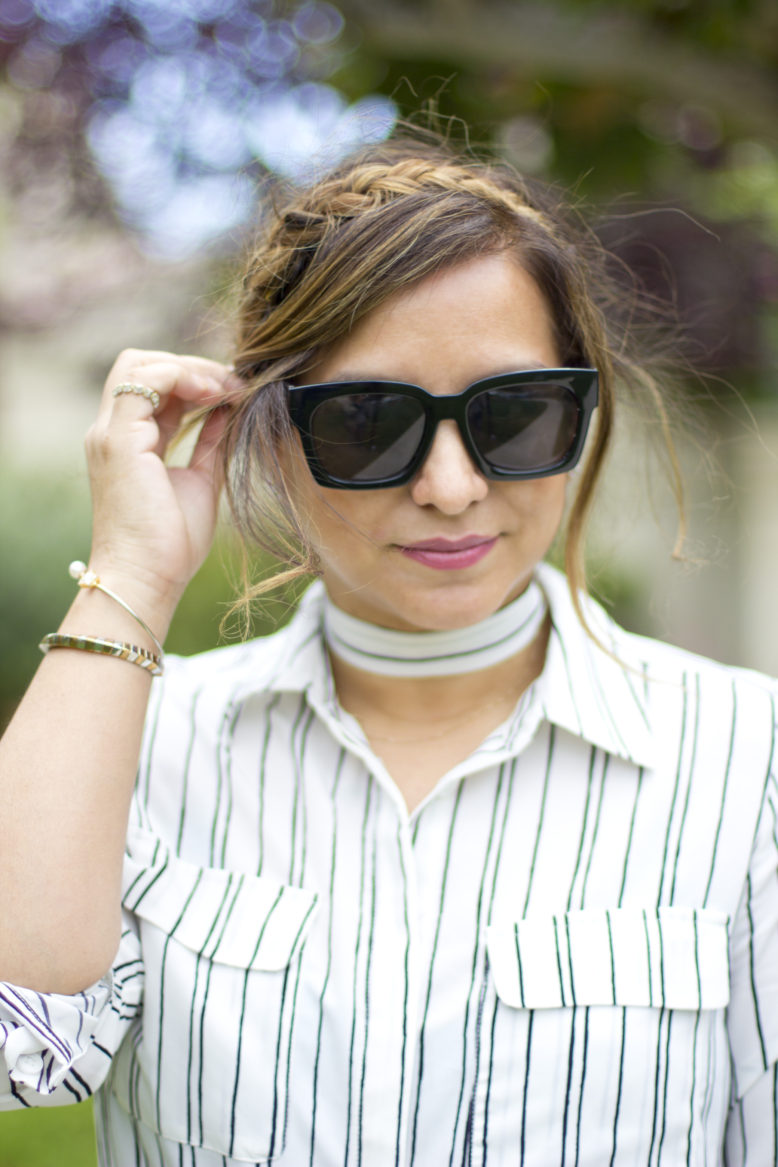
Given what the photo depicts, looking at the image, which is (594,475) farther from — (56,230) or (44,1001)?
(56,230)

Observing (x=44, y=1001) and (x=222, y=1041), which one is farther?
(x=222, y=1041)

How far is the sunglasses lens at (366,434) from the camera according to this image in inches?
57.7

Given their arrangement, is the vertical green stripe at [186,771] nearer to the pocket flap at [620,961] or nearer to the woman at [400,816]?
the woman at [400,816]

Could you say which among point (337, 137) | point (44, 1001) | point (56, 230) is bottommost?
point (44, 1001)

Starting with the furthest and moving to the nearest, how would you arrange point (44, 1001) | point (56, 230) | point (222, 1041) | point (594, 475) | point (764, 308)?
point (764, 308)
point (56, 230)
point (594, 475)
point (222, 1041)
point (44, 1001)

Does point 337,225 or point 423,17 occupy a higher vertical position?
point 423,17

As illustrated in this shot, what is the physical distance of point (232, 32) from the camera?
3268mm

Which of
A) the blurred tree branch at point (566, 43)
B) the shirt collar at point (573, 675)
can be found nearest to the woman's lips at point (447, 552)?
the shirt collar at point (573, 675)

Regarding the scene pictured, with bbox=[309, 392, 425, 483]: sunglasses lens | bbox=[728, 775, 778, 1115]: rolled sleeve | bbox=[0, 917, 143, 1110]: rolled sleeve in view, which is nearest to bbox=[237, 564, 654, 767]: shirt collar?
bbox=[728, 775, 778, 1115]: rolled sleeve

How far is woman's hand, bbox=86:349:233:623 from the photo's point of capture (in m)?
1.60

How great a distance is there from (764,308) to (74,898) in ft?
18.0

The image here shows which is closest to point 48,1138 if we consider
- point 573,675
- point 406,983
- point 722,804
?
point 406,983

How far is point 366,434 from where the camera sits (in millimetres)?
1478

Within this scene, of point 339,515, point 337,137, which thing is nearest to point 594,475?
point 339,515
